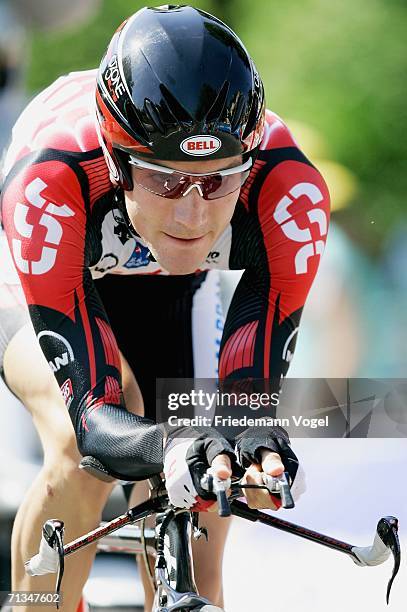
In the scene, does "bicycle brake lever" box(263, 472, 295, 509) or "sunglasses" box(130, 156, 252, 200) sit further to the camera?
"sunglasses" box(130, 156, 252, 200)

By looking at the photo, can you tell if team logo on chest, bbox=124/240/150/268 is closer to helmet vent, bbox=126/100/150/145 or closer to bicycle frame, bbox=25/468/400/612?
helmet vent, bbox=126/100/150/145

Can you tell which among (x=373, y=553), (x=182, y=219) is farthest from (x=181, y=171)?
(x=373, y=553)

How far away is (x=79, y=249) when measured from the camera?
357 cm

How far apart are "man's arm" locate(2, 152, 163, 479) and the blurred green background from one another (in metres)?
7.90

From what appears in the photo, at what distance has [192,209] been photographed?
10.7 ft

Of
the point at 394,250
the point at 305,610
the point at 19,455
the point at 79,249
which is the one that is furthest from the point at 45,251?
the point at 394,250

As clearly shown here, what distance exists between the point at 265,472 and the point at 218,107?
103 cm

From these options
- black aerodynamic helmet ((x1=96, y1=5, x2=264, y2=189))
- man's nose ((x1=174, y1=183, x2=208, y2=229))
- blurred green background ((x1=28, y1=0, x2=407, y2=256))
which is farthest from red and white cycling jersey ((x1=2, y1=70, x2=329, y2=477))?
blurred green background ((x1=28, y1=0, x2=407, y2=256))

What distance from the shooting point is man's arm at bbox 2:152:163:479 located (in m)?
3.39

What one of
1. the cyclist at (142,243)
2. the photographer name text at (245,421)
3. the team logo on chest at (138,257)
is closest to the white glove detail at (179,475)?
the cyclist at (142,243)

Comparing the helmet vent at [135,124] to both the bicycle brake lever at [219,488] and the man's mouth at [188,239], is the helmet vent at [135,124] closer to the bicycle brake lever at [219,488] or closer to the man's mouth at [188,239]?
the man's mouth at [188,239]

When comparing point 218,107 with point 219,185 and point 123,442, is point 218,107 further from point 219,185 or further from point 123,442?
point 123,442

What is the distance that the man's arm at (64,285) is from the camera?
3395 millimetres

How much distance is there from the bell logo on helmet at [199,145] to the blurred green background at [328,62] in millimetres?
8196
